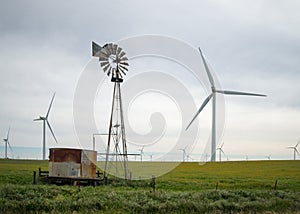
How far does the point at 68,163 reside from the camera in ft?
126

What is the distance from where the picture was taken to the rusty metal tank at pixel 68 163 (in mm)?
38344

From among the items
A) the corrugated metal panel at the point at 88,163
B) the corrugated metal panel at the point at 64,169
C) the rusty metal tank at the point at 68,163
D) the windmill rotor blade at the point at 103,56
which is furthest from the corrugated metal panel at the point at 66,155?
the windmill rotor blade at the point at 103,56

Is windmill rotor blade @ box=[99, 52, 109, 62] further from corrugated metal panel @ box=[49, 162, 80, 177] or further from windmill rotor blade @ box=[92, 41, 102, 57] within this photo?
corrugated metal panel @ box=[49, 162, 80, 177]

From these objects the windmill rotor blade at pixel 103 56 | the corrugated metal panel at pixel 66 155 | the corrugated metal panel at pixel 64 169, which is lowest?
the corrugated metal panel at pixel 64 169

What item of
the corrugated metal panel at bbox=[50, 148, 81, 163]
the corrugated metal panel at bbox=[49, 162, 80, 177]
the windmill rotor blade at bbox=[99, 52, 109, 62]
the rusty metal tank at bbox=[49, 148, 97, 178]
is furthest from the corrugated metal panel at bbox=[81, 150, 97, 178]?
the windmill rotor blade at bbox=[99, 52, 109, 62]

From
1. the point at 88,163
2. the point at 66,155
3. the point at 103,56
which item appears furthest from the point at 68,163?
the point at 103,56

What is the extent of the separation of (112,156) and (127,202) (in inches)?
588

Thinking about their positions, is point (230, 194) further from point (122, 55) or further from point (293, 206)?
point (122, 55)

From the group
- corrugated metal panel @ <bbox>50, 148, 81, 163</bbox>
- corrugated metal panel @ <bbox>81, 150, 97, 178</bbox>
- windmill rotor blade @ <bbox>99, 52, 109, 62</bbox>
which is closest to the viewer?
corrugated metal panel @ <bbox>50, 148, 81, 163</bbox>

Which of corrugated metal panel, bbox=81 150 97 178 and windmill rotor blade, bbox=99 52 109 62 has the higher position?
windmill rotor blade, bbox=99 52 109 62

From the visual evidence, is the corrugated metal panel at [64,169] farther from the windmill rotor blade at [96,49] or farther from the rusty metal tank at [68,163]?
the windmill rotor blade at [96,49]

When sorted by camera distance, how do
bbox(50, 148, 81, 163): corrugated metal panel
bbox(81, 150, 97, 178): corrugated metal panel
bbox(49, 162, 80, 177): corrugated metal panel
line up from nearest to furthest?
1. bbox(49, 162, 80, 177): corrugated metal panel
2. bbox(50, 148, 81, 163): corrugated metal panel
3. bbox(81, 150, 97, 178): corrugated metal panel

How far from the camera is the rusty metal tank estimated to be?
38344 millimetres

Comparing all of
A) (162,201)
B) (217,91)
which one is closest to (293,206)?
(162,201)
